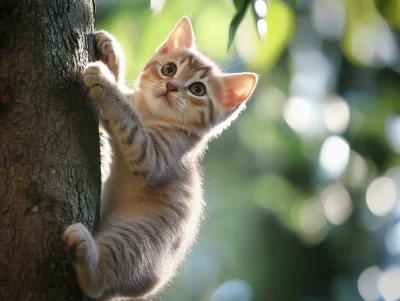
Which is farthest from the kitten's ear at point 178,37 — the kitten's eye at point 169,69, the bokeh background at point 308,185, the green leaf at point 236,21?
the bokeh background at point 308,185

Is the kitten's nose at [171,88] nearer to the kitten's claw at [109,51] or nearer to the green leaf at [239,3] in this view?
the kitten's claw at [109,51]

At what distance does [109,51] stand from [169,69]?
20.0 inches

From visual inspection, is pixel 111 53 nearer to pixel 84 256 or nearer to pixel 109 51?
pixel 109 51

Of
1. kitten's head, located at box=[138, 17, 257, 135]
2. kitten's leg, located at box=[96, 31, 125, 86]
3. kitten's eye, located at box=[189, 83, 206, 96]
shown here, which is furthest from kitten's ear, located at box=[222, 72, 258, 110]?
kitten's leg, located at box=[96, 31, 125, 86]

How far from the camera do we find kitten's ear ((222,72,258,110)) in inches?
109

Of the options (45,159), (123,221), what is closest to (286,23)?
(123,221)

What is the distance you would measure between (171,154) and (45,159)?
0.69m

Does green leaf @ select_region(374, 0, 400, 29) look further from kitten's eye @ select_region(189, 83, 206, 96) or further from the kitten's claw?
the kitten's claw

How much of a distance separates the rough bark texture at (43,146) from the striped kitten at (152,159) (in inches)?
2.3

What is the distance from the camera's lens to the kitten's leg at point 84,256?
1583mm

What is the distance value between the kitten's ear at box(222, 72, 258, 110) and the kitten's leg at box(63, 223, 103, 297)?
1234mm

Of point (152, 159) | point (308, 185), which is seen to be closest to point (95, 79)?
point (152, 159)

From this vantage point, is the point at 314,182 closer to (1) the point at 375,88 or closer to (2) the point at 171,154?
(1) the point at 375,88

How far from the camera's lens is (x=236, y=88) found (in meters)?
2.80
